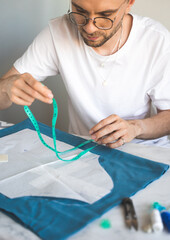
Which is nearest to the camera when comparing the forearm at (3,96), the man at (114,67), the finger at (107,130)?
the finger at (107,130)

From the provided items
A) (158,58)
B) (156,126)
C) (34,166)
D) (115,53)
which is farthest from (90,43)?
(34,166)

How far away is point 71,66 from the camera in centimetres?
146

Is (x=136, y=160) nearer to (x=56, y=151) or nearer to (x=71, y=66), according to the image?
(x=56, y=151)

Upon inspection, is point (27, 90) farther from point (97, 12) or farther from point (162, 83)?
point (162, 83)

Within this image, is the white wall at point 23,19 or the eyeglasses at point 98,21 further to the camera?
the white wall at point 23,19

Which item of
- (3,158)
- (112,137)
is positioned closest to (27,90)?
(3,158)

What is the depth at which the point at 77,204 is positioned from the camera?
2.50 ft

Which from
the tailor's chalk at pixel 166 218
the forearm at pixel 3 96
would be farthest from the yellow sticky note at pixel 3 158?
the tailor's chalk at pixel 166 218

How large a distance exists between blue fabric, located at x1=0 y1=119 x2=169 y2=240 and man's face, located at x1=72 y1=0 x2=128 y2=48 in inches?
20.5

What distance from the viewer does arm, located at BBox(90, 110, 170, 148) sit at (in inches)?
42.8

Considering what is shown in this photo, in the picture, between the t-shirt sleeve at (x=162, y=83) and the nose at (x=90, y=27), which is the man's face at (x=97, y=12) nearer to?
the nose at (x=90, y=27)

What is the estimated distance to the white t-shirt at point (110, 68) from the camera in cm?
138

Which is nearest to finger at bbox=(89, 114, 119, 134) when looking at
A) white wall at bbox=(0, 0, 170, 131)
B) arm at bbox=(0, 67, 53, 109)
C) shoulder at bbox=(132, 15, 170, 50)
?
arm at bbox=(0, 67, 53, 109)

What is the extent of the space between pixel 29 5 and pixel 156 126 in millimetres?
1246
